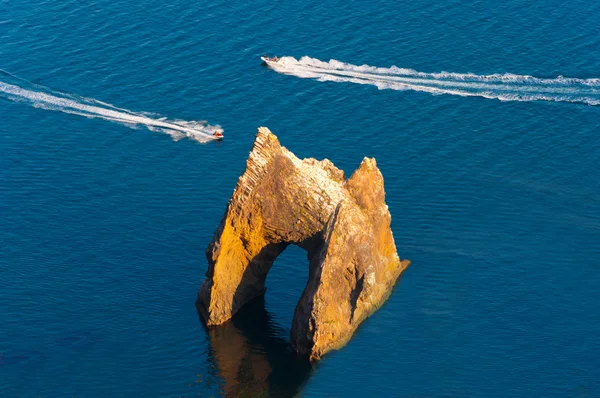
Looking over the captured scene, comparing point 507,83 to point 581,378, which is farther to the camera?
point 507,83

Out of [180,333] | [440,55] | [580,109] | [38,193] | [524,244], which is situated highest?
[440,55]

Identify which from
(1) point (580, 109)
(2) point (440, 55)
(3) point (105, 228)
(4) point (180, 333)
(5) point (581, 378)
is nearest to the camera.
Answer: (5) point (581, 378)

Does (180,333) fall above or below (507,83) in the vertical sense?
below

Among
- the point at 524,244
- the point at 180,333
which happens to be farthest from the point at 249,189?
the point at 524,244

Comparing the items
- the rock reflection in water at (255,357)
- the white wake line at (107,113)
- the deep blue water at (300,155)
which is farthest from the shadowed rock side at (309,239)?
the white wake line at (107,113)

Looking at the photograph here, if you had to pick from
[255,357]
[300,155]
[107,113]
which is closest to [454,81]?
[300,155]

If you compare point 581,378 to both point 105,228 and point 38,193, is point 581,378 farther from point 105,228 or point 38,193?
point 38,193

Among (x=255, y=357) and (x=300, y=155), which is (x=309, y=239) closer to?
(x=255, y=357)
